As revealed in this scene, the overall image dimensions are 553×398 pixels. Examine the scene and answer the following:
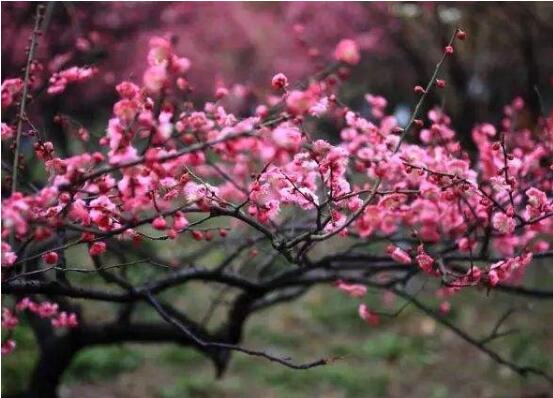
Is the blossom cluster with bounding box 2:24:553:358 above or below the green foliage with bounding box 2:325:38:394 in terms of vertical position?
above

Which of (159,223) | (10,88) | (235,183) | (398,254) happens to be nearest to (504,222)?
(398,254)

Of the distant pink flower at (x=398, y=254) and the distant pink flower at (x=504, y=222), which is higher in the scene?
the distant pink flower at (x=504, y=222)

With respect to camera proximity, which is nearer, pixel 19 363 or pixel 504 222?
pixel 504 222

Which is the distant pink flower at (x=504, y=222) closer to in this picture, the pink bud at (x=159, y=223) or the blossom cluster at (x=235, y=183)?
the blossom cluster at (x=235, y=183)

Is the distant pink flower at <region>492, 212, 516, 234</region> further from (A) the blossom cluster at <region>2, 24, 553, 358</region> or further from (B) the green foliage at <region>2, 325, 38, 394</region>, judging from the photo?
(B) the green foliage at <region>2, 325, 38, 394</region>

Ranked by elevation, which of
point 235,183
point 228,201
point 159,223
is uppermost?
point 228,201

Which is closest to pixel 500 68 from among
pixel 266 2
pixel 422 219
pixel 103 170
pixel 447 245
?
pixel 266 2

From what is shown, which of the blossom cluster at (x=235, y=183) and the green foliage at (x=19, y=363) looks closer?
the blossom cluster at (x=235, y=183)

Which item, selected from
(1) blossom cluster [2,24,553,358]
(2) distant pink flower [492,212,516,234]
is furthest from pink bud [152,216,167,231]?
(2) distant pink flower [492,212,516,234]

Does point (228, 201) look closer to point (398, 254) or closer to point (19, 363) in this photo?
point (398, 254)

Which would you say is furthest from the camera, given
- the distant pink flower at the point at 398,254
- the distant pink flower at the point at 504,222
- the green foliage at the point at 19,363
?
the green foliage at the point at 19,363

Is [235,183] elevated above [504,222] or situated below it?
below

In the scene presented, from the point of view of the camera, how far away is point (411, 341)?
759 cm

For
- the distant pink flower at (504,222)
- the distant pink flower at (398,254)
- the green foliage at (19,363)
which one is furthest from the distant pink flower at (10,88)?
the green foliage at (19,363)
